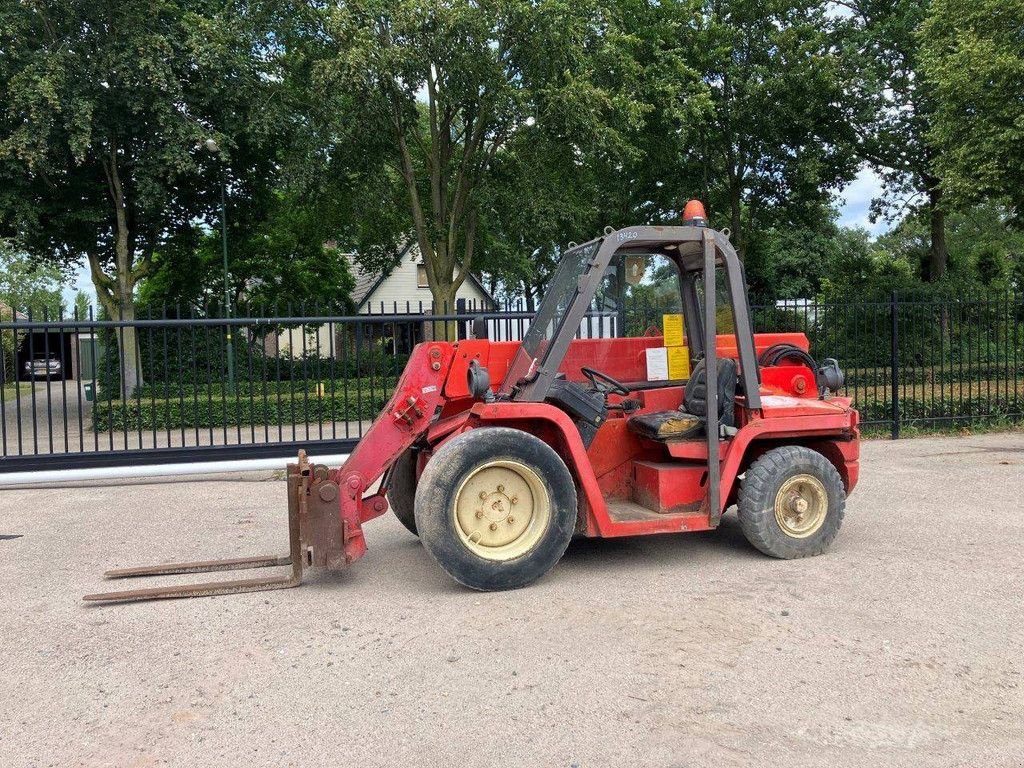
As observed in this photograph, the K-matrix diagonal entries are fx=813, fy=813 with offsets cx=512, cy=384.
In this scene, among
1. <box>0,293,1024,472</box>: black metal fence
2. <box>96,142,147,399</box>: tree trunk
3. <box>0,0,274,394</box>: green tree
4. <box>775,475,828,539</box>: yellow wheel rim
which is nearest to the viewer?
<box>775,475,828,539</box>: yellow wheel rim

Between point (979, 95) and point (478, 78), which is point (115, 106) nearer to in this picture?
point (478, 78)

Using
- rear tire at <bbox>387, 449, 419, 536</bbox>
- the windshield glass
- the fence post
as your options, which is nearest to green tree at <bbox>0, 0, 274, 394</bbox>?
rear tire at <bbox>387, 449, 419, 536</bbox>

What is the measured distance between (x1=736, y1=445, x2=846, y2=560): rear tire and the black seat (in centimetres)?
46

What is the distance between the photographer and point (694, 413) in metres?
5.78

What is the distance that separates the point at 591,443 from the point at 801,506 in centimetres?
153

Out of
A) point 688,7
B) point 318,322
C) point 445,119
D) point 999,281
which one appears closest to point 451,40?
point 445,119

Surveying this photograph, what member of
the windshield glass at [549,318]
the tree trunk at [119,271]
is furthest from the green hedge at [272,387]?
the tree trunk at [119,271]

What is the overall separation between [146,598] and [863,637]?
14.1 feet

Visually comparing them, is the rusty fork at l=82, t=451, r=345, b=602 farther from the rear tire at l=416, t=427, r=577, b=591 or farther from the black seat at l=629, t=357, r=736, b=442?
the black seat at l=629, t=357, r=736, b=442

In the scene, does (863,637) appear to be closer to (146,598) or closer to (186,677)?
(186,677)

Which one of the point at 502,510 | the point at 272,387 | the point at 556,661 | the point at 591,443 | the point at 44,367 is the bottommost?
the point at 556,661

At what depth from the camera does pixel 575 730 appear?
3428 mm

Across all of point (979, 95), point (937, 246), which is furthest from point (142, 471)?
point (937, 246)

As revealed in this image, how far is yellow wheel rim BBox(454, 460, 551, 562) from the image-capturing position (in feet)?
16.7
